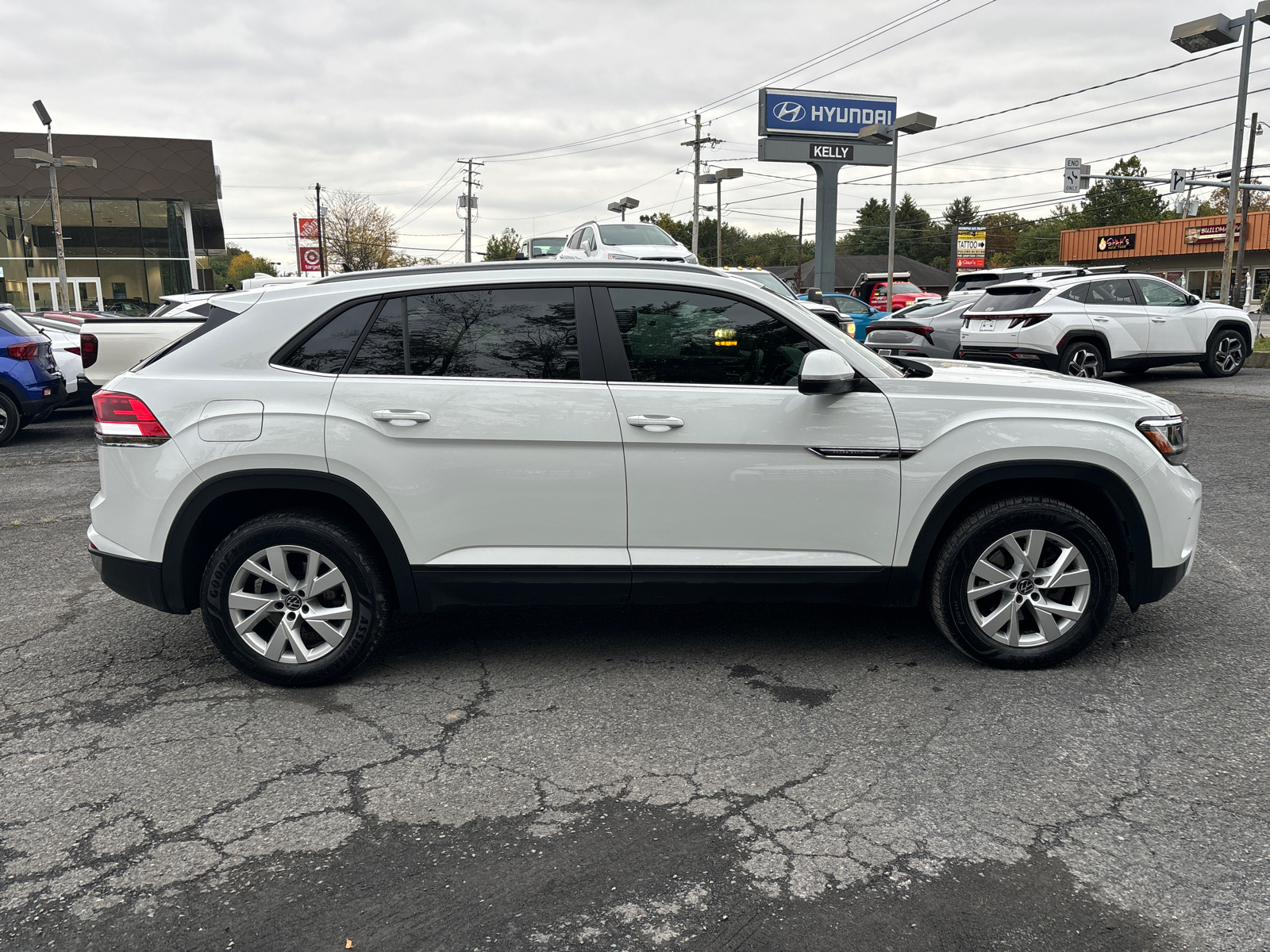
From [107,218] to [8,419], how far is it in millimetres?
33457

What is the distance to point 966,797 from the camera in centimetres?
327

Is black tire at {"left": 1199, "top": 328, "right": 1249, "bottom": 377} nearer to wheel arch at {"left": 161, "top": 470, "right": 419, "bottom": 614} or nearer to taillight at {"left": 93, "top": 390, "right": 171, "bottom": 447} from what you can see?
wheel arch at {"left": 161, "top": 470, "right": 419, "bottom": 614}

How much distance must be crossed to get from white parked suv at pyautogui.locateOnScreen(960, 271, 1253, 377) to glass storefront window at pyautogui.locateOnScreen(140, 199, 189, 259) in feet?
121

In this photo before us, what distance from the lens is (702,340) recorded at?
4203mm

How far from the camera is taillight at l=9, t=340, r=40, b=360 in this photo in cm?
1193

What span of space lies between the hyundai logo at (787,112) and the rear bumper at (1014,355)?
20282 millimetres

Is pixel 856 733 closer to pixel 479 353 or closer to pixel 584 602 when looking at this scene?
pixel 584 602

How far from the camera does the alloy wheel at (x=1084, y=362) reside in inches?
551

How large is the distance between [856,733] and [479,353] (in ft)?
6.98

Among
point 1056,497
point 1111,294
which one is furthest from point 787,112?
point 1056,497

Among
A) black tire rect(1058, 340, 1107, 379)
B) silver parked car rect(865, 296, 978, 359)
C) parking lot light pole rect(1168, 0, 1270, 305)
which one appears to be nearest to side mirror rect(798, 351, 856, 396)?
silver parked car rect(865, 296, 978, 359)

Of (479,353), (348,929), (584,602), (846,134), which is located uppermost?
(846,134)

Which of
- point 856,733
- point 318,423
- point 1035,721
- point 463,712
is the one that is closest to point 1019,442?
point 1035,721

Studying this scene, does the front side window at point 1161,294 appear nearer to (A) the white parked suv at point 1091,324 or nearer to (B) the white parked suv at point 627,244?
(A) the white parked suv at point 1091,324
